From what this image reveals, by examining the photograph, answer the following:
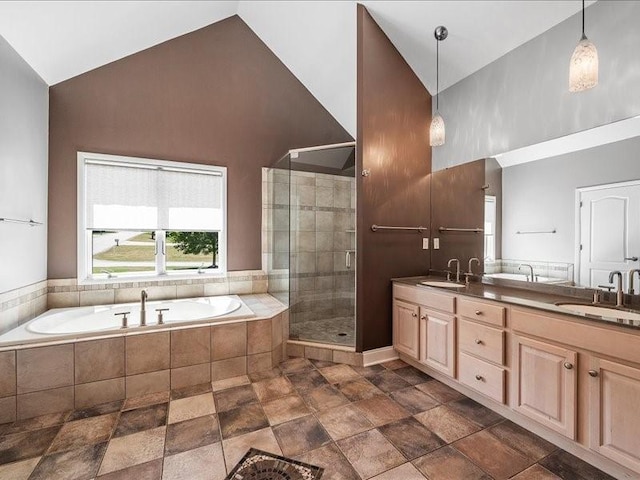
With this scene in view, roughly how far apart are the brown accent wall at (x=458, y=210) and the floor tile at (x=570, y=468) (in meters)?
1.40

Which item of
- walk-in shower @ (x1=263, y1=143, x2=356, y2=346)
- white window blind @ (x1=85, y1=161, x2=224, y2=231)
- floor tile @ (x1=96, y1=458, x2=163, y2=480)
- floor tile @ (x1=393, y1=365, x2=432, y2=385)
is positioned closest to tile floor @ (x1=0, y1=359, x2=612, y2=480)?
floor tile @ (x1=96, y1=458, x2=163, y2=480)

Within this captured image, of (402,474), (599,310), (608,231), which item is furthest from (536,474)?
(608,231)

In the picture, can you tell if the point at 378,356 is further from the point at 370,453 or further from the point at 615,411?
the point at 615,411

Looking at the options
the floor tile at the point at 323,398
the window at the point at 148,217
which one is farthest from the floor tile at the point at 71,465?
the window at the point at 148,217

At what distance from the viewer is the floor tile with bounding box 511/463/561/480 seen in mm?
1489

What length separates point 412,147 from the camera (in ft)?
9.97

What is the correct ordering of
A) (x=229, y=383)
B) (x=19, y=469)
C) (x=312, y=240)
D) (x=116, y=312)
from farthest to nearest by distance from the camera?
(x=312, y=240) → (x=116, y=312) → (x=229, y=383) → (x=19, y=469)

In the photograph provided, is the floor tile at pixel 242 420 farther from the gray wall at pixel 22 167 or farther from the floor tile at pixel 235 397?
the gray wall at pixel 22 167

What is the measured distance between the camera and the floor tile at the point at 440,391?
2.23m

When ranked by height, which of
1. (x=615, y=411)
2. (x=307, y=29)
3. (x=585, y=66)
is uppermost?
(x=307, y=29)

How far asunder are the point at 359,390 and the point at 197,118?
10.3ft

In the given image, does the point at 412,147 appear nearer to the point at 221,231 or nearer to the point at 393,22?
the point at 393,22

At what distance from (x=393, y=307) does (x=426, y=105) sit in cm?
204

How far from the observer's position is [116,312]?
9.27 feet
